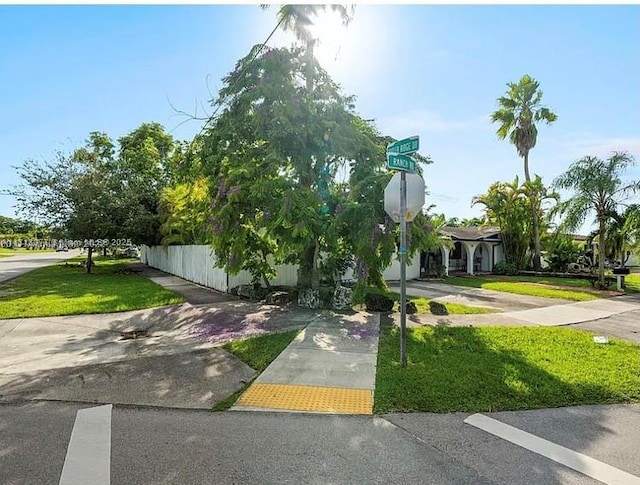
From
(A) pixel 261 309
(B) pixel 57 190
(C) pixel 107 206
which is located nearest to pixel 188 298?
(A) pixel 261 309

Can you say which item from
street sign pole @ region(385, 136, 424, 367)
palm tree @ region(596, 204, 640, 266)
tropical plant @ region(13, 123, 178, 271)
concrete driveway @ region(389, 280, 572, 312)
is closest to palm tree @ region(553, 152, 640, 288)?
palm tree @ region(596, 204, 640, 266)

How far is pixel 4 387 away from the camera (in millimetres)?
4520

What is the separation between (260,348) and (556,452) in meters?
4.14

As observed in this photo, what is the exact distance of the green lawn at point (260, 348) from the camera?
554 cm

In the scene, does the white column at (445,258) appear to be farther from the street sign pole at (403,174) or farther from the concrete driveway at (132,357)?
the street sign pole at (403,174)

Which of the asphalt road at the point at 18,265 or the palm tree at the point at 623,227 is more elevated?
the palm tree at the point at 623,227

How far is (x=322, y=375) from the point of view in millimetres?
5051

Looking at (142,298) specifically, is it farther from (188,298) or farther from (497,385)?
(497,385)

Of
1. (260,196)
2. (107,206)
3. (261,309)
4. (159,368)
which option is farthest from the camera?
(107,206)

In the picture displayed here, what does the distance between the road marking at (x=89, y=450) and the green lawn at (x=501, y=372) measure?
2.42m

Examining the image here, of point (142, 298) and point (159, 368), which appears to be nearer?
point (159, 368)

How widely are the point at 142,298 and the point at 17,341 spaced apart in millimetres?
4708

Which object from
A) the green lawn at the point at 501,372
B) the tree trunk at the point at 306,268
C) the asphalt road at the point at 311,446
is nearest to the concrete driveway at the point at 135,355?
the asphalt road at the point at 311,446

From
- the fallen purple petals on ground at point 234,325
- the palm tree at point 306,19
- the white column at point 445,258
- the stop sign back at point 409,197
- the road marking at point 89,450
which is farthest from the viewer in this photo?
the white column at point 445,258
